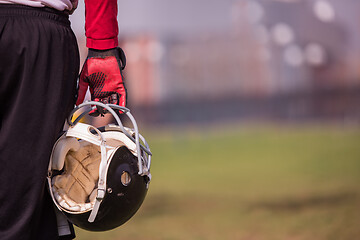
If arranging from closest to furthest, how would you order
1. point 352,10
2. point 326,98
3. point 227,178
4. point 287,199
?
1. point 287,199
2. point 227,178
3. point 352,10
4. point 326,98

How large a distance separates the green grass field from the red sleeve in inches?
101

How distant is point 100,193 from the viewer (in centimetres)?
133

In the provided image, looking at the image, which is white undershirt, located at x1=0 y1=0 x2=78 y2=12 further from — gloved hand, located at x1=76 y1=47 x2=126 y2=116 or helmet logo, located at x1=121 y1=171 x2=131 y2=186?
helmet logo, located at x1=121 y1=171 x2=131 y2=186

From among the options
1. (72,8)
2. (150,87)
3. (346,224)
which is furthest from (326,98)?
(72,8)

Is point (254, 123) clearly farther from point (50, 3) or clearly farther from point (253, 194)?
point (50, 3)

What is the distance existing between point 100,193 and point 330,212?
12.4ft

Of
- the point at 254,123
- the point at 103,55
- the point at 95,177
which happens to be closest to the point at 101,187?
the point at 95,177

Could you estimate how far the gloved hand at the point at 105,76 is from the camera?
4.99 feet

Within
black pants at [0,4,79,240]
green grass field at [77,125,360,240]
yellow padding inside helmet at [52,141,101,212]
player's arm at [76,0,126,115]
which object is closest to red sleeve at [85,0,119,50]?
player's arm at [76,0,126,115]

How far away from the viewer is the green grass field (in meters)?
4.08

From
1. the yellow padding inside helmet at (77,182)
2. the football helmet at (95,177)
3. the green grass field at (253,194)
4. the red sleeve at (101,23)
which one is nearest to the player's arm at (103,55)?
the red sleeve at (101,23)

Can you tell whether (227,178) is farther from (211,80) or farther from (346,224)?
(211,80)

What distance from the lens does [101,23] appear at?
150 centimetres

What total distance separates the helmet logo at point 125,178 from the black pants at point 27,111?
19 cm
